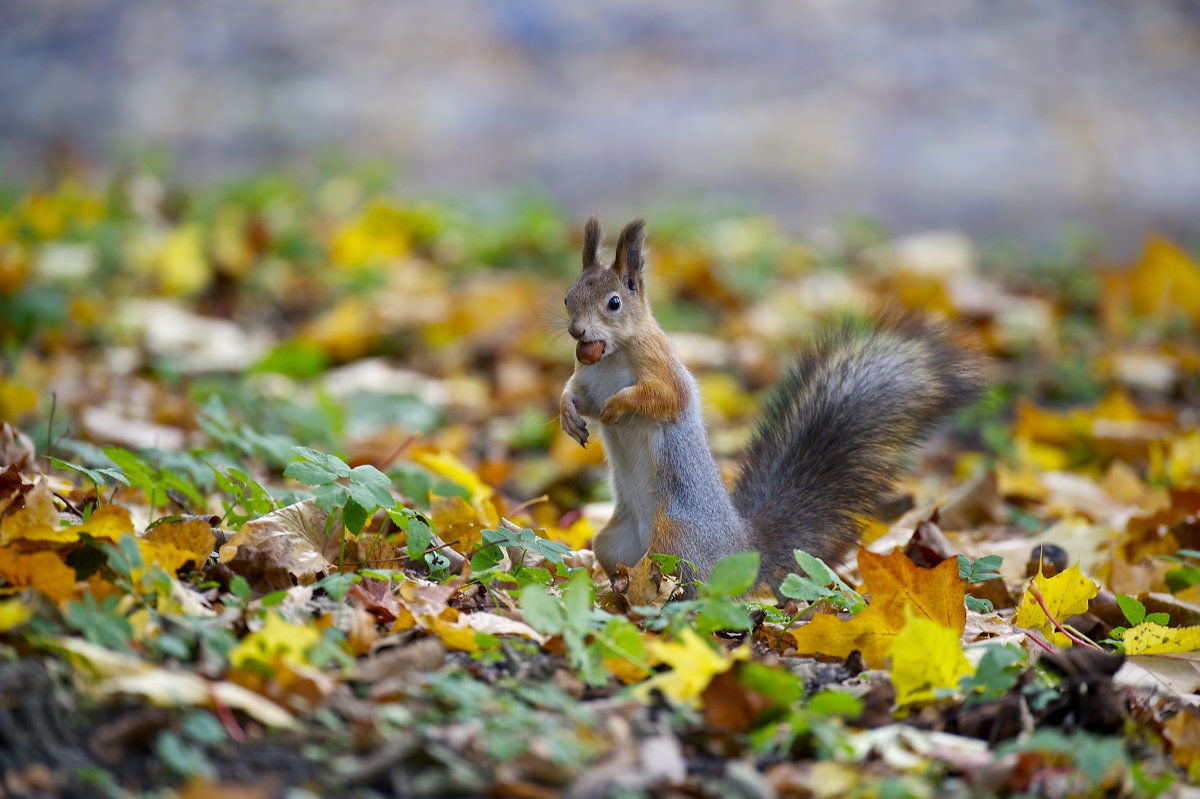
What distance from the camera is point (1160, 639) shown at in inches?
79.7

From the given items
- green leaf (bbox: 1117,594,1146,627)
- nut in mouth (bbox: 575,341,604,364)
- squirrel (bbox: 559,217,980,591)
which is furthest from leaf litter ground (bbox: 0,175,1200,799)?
nut in mouth (bbox: 575,341,604,364)

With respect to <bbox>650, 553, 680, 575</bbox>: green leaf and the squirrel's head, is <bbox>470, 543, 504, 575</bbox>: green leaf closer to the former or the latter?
<bbox>650, 553, 680, 575</bbox>: green leaf

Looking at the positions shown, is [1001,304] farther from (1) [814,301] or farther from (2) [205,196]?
(2) [205,196]

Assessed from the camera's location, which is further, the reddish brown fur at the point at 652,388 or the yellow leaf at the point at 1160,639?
the reddish brown fur at the point at 652,388

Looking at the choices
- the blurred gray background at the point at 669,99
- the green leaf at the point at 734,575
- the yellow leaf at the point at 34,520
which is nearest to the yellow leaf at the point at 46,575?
the yellow leaf at the point at 34,520

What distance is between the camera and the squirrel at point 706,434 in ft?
7.88

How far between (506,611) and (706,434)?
732 millimetres

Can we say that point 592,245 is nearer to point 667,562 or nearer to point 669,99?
point 667,562

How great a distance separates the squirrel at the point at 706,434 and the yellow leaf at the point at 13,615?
114 centimetres

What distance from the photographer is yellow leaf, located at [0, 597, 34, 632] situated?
146 cm

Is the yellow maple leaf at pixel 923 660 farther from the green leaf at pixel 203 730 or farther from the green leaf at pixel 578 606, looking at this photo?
the green leaf at pixel 203 730

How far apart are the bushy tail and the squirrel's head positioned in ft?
1.38

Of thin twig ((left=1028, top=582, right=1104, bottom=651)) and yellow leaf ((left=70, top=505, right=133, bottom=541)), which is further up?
yellow leaf ((left=70, top=505, right=133, bottom=541))

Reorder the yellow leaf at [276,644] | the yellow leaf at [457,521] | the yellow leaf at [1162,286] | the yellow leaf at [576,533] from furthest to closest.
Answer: the yellow leaf at [1162,286]
the yellow leaf at [576,533]
the yellow leaf at [457,521]
the yellow leaf at [276,644]
